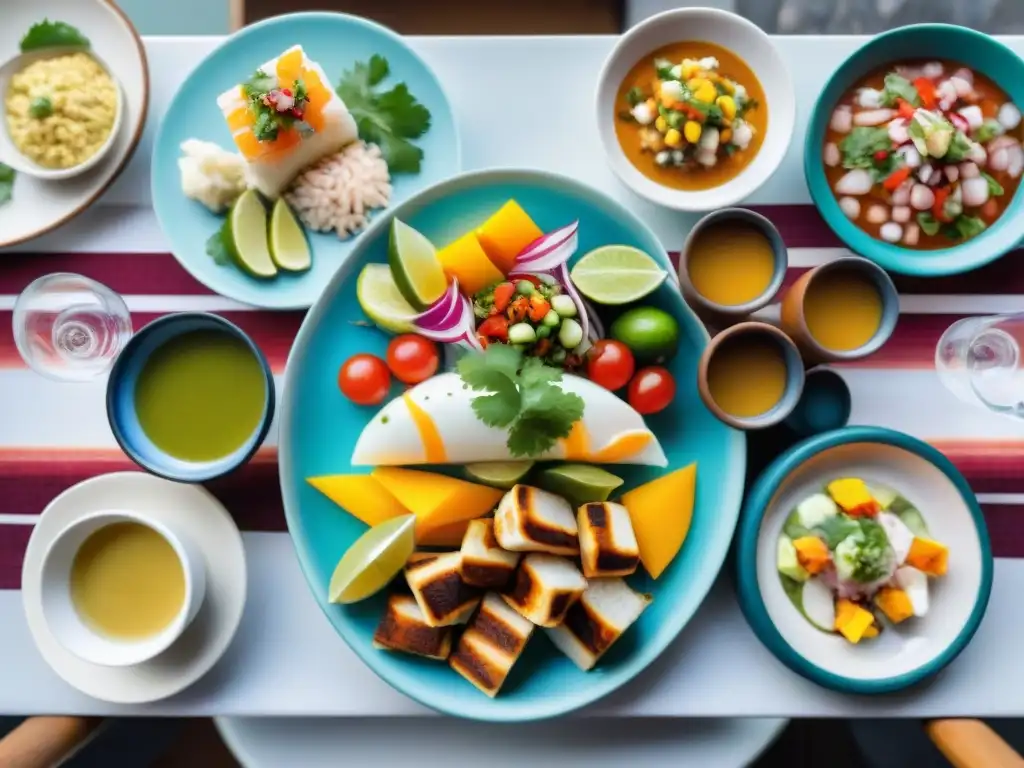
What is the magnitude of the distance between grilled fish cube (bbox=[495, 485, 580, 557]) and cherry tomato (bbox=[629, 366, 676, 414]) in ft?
0.77

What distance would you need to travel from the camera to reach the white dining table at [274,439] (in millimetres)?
1580

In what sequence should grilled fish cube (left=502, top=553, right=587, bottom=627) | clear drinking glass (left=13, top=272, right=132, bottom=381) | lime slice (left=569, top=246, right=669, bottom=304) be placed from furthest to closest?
1. clear drinking glass (left=13, top=272, right=132, bottom=381)
2. lime slice (left=569, top=246, right=669, bottom=304)
3. grilled fish cube (left=502, top=553, right=587, bottom=627)

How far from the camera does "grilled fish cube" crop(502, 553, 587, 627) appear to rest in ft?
4.57

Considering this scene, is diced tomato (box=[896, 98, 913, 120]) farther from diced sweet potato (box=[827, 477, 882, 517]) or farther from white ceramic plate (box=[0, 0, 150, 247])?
white ceramic plate (box=[0, 0, 150, 247])

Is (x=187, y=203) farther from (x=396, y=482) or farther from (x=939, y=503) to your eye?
(x=939, y=503)

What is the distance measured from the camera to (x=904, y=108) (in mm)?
1599

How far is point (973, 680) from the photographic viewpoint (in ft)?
5.21

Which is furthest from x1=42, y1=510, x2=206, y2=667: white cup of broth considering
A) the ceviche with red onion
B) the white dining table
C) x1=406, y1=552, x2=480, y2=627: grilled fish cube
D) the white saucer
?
the ceviche with red onion

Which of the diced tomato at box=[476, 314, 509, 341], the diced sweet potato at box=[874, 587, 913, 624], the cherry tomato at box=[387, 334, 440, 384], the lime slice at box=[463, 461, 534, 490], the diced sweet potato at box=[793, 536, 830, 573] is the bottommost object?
the diced sweet potato at box=[874, 587, 913, 624]

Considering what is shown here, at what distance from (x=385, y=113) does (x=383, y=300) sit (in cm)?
37

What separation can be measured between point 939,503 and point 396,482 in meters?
0.97

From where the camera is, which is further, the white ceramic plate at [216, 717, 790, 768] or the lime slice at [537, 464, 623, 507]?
the white ceramic plate at [216, 717, 790, 768]

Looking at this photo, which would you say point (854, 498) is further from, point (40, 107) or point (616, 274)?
point (40, 107)

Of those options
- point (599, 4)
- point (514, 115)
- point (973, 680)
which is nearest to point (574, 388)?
point (514, 115)
